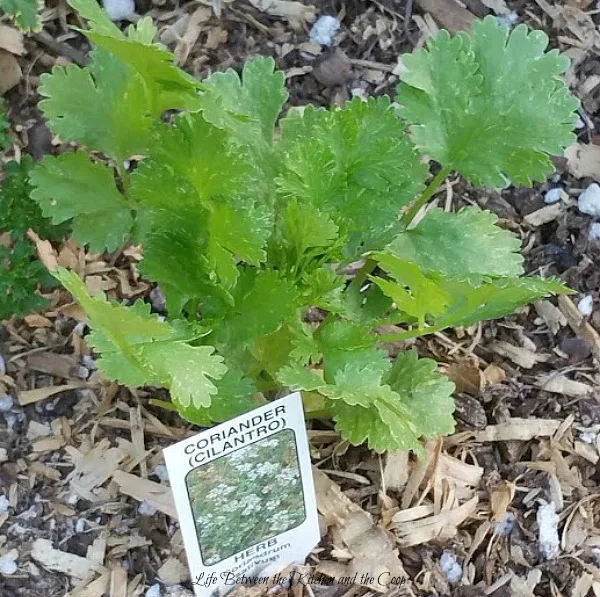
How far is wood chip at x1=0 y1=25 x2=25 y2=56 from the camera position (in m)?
1.31

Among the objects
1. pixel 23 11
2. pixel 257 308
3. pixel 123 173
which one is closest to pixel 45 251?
pixel 123 173

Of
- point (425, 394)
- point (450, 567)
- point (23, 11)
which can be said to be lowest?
point (450, 567)

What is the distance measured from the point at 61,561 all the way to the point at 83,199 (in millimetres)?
406

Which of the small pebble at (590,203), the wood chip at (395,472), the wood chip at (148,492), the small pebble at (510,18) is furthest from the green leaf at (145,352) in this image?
the small pebble at (510,18)

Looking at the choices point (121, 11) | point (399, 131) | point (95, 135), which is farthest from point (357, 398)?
point (121, 11)

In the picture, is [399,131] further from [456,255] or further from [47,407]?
[47,407]

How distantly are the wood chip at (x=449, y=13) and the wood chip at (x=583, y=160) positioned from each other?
0.24 m

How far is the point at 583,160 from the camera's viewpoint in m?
1.33

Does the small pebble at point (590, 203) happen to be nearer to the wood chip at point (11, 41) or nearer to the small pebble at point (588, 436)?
the small pebble at point (588, 436)

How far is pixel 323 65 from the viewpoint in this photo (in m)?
1.34

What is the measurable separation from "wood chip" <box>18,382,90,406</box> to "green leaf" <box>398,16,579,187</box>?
0.50 m

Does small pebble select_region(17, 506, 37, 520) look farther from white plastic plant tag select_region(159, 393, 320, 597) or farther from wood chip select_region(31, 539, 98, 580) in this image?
white plastic plant tag select_region(159, 393, 320, 597)

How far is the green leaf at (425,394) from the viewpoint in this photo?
1.00 metres

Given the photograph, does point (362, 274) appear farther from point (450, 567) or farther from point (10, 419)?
point (10, 419)
